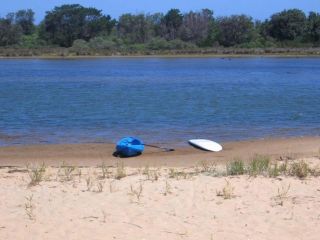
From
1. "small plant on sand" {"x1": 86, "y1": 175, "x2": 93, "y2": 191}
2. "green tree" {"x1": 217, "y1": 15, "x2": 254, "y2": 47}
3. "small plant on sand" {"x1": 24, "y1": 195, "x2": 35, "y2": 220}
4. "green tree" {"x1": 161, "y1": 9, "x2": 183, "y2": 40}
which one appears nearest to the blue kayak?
"small plant on sand" {"x1": 86, "y1": 175, "x2": 93, "y2": 191}

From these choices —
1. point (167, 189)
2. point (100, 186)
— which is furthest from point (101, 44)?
point (167, 189)

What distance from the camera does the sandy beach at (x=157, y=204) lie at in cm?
705

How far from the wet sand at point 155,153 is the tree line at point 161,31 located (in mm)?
96709

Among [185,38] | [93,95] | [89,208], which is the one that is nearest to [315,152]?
[89,208]

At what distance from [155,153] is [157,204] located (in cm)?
657

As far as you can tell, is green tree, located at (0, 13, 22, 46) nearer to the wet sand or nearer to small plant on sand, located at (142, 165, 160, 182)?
the wet sand

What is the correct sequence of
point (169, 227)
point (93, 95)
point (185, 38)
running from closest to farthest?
point (169, 227) → point (93, 95) → point (185, 38)

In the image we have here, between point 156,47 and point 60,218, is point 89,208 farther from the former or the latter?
point 156,47

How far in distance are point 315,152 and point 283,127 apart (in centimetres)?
567

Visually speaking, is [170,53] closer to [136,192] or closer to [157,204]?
[136,192]

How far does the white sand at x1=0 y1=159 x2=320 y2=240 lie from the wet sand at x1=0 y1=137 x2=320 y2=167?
355 cm

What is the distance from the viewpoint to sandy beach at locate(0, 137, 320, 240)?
7047 mm

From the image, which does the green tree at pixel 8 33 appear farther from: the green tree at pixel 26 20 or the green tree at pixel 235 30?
the green tree at pixel 235 30

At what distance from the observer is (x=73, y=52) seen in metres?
109
